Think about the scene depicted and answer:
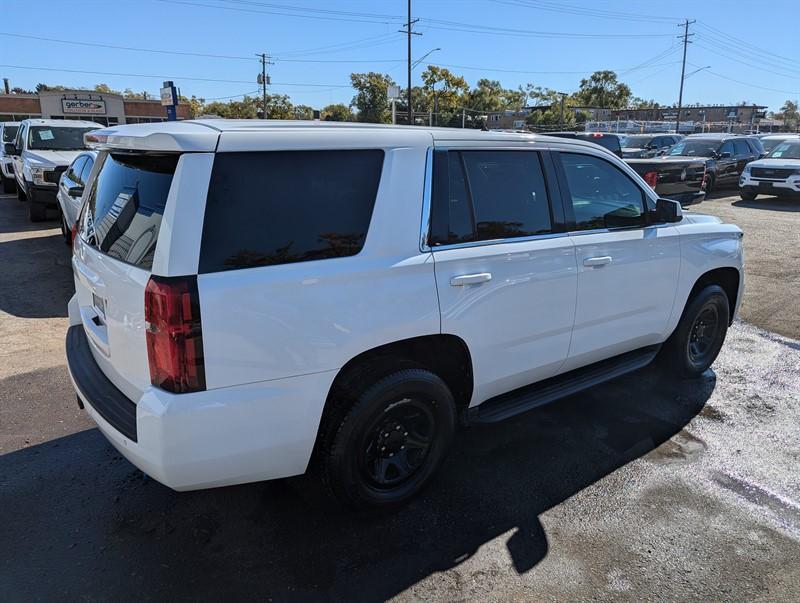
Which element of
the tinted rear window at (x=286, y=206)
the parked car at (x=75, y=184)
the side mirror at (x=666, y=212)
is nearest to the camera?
the tinted rear window at (x=286, y=206)

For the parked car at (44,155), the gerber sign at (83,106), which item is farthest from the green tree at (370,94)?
the parked car at (44,155)

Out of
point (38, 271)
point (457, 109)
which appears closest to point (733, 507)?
point (38, 271)

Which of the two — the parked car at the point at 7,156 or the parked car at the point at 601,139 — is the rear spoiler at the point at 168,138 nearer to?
the parked car at the point at 601,139

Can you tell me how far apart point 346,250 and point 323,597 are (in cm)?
156

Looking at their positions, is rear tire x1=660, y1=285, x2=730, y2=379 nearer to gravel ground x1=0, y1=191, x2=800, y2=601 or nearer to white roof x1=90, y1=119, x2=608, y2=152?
gravel ground x1=0, y1=191, x2=800, y2=601

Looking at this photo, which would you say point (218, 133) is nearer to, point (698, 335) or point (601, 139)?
point (698, 335)

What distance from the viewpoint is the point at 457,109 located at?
8094cm

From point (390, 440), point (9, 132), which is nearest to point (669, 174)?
point (390, 440)

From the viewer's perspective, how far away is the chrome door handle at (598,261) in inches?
145

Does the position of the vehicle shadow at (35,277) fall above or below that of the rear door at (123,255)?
below

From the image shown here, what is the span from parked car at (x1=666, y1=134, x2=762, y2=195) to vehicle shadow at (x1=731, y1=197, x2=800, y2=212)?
1307 millimetres

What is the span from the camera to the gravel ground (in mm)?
2701

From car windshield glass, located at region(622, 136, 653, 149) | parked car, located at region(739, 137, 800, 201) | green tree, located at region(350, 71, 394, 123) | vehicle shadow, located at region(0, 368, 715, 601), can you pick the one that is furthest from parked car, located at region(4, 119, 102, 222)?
green tree, located at region(350, 71, 394, 123)

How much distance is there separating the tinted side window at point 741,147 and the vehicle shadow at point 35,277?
19.2 meters
